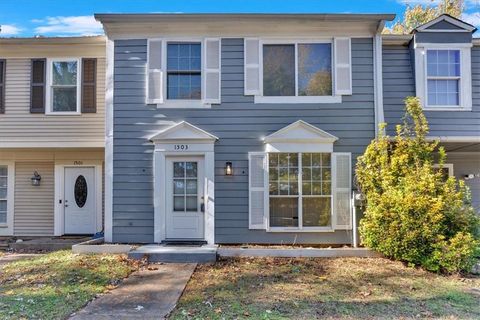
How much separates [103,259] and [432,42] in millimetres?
9087

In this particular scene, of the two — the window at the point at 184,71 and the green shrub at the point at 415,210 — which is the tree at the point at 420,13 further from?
the window at the point at 184,71

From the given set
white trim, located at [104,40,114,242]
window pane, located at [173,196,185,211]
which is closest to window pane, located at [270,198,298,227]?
window pane, located at [173,196,185,211]

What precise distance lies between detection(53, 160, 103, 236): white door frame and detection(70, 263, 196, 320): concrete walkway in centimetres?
415

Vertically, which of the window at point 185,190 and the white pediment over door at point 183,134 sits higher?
the white pediment over door at point 183,134

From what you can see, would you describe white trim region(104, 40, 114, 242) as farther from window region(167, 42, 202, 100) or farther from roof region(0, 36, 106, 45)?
window region(167, 42, 202, 100)

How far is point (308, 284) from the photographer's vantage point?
6305mm

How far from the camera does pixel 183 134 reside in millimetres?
8805

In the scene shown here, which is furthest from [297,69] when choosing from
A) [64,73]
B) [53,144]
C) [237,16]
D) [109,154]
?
[53,144]

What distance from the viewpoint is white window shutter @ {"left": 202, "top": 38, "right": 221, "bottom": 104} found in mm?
8891

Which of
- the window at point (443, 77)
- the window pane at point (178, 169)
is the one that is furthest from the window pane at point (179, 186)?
the window at point (443, 77)

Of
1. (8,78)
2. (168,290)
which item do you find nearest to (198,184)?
(168,290)

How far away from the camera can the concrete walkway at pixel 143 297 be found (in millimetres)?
4910

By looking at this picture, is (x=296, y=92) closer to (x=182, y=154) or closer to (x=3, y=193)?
(x=182, y=154)

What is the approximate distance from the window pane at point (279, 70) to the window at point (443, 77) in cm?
341
